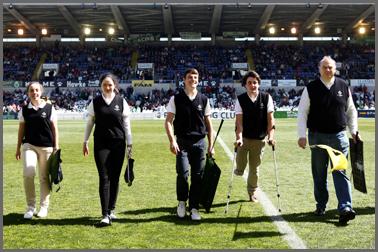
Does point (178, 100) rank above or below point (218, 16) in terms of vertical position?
below

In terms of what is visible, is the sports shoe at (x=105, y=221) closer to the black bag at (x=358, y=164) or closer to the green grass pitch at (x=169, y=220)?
the green grass pitch at (x=169, y=220)

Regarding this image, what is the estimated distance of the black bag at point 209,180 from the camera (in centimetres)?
689

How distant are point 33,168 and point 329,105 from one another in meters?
4.14

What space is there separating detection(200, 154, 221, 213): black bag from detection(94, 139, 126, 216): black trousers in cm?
122

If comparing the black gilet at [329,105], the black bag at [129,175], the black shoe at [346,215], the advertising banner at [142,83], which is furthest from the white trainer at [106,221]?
the advertising banner at [142,83]

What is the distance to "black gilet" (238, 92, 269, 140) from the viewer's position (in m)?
7.34

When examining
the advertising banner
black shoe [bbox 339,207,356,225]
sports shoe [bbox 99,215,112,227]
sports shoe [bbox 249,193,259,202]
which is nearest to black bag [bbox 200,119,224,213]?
sports shoe [bbox 249,193,259,202]

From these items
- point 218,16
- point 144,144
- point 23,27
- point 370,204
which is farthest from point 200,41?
point 370,204

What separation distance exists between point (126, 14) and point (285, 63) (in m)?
19.5

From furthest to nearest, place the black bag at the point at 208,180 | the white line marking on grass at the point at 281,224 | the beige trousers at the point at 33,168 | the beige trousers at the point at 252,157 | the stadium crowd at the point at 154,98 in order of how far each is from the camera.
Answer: the stadium crowd at the point at 154,98
the beige trousers at the point at 252,157
the black bag at the point at 208,180
the beige trousers at the point at 33,168
the white line marking on grass at the point at 281,224

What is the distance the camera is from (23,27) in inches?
2245

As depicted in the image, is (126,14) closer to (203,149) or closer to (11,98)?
(11,98)

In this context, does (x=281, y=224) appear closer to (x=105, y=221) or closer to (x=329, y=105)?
(x=329, y=105)

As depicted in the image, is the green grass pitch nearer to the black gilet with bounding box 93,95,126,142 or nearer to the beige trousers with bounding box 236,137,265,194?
the beige trousers with bounding box 236,137,265,194
